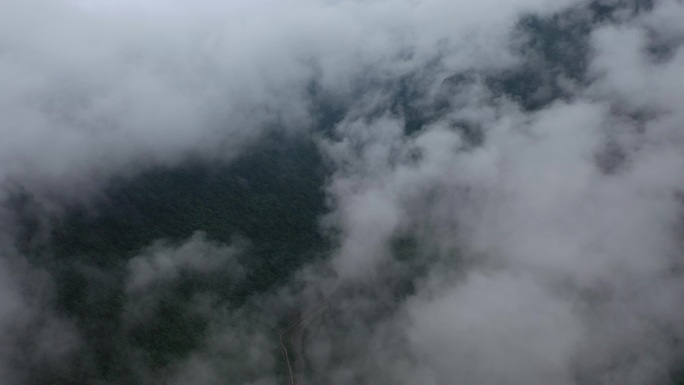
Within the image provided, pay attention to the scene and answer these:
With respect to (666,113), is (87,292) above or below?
below

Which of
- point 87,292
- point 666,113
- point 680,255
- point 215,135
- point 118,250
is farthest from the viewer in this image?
point 215,135

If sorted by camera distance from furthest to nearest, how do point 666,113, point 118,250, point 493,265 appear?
1. point 666,113
2. point 493,265
3. point 118,250

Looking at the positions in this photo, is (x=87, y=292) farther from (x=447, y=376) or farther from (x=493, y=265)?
(x=493, y=265)

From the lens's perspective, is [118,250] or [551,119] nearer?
[118,250]

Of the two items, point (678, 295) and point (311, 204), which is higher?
point (311, 204)

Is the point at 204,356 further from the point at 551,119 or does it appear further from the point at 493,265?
the point at 551,119

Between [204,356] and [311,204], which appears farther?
[311,204]

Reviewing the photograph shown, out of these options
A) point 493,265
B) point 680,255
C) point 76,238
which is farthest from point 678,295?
point 76,238

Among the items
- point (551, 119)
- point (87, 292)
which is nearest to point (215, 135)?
point (87, 292)

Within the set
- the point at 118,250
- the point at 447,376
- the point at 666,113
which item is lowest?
the point at 447,376
